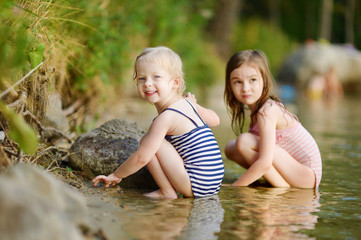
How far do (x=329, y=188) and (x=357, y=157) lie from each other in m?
1.46

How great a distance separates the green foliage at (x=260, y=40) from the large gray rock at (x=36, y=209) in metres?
22.4

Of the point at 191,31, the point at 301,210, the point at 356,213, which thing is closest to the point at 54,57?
the point at 301,210

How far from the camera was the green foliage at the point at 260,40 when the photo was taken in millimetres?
24422

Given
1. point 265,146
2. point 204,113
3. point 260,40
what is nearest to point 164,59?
point 204,113

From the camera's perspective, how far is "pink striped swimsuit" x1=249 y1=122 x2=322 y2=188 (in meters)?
3.73

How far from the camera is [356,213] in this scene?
2865mm

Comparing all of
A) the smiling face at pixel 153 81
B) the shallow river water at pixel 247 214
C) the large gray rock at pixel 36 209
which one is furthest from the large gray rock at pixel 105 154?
the large gray rock at pixel 36 209

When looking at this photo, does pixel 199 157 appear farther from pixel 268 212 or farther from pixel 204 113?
pixel 268 212

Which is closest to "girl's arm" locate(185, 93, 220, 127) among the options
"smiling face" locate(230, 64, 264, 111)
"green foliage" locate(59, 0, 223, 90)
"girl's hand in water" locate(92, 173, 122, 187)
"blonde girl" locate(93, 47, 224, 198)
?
"blonde girl" locate(93, 47, 224, 198)

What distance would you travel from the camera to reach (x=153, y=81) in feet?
10.3

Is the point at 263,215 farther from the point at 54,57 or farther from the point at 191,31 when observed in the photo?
the point at 191,31

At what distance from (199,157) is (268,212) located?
542 mm

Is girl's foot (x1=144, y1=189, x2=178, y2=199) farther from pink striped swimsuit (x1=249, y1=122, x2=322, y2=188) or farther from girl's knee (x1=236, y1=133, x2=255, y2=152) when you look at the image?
pink striped swimsuit (x1=249, y1=122, x2=322, y2=188)

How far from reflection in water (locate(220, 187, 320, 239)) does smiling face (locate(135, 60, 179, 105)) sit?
2.46ft
